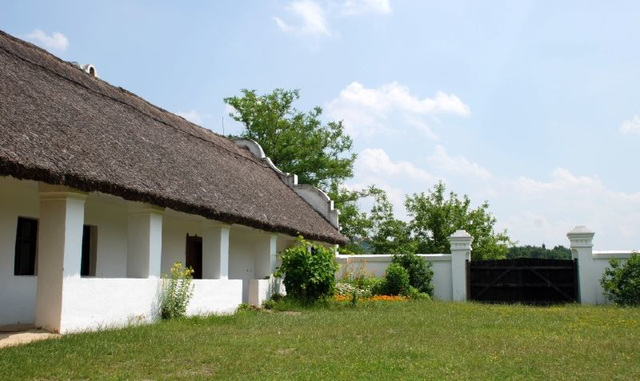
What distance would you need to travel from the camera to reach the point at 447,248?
32.6 m

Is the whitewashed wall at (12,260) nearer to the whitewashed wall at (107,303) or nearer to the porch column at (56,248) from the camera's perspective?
the porch column at (56,248)

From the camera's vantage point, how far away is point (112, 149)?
11391 millimetres

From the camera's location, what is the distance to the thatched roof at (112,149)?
9.13 m

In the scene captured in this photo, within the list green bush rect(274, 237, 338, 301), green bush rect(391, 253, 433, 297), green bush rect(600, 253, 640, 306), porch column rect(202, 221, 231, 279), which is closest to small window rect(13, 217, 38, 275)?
porch column rect(202, 221, 231, 279)

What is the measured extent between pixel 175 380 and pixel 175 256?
9.56m

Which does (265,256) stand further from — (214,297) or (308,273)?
(214,297)

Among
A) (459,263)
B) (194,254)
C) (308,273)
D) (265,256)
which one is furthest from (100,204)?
(459,263)

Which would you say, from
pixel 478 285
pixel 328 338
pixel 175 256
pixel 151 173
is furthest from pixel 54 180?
pixel 478 285

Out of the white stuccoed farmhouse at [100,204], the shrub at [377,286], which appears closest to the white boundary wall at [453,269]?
the shrub at [377,286]

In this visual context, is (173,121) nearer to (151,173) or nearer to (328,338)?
(151,173)

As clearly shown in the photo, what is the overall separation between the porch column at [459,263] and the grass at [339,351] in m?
8.14

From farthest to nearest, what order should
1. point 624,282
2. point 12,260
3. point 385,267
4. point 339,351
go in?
→ point 385,267 < point 624,282 < point 12,260 < point 339,351

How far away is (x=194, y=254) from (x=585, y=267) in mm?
11921

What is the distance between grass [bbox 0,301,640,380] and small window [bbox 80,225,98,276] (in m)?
2.74
